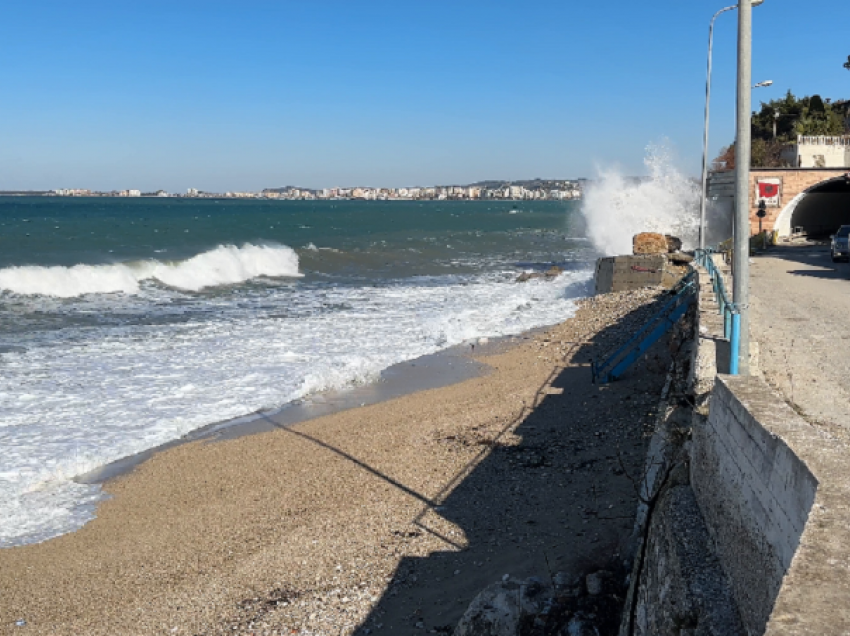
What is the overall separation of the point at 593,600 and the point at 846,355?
6.45 m

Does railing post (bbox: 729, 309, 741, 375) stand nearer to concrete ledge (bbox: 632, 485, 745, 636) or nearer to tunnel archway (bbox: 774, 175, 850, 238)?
concrete ledge (bbox: 632, 485, 745, 636)

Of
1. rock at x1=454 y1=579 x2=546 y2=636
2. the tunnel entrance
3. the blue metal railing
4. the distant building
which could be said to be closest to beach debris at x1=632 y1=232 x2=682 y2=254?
the tunnel entrance

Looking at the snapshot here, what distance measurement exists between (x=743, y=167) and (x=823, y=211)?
37035 millimetres

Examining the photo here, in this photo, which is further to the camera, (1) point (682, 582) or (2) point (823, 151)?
(2) point (823, 151)

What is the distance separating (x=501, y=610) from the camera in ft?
19.5

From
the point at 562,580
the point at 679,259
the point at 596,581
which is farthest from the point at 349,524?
the point at 679,259

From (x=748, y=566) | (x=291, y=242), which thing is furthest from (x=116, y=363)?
(x=291, y=242)

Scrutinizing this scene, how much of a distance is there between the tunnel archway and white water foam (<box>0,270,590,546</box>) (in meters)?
15.3

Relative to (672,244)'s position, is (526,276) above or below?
below

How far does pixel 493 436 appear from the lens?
1220cm

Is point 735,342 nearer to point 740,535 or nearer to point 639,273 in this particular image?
point 740,535

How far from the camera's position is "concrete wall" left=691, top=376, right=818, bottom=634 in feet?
11.8

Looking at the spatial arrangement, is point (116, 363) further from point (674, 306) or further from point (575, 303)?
point (575, 303)

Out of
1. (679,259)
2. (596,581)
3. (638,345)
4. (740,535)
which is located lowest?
(596,581)
